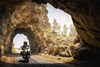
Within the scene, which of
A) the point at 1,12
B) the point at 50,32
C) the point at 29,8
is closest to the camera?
the point at 1,12

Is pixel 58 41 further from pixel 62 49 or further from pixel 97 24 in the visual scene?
pixel 97 24

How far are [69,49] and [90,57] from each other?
34.4 ft

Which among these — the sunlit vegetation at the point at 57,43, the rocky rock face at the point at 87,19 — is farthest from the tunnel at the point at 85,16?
the sunlit vegetation at the point at 57,43

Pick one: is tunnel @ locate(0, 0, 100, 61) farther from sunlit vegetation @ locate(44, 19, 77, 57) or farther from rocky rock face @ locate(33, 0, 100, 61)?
sunlit vegetation @ locate(44, 19, 77, 57)

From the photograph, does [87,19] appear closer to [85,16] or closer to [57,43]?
[85,16]

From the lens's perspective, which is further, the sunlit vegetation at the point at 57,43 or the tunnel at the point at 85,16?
the sunlit vegetation at the point at 57,43

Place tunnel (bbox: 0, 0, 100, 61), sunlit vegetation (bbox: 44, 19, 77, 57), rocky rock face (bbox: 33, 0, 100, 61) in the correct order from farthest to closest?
sunlit vegetation (bbox: 44, 19, 77, 57) < tunnel (bbox: 0, 0, 100, 61) < rocky rock face (bbox: 33, 0, 100, 61)

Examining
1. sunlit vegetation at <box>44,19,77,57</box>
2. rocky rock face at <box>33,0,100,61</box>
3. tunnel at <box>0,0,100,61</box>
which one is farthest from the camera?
sunlit vegetation at <box>44,19,77,57</box>

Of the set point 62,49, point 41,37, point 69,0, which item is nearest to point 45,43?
point 41,37

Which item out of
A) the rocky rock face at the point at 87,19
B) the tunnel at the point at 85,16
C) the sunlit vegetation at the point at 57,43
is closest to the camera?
the rocky rock face at the point at 87,19

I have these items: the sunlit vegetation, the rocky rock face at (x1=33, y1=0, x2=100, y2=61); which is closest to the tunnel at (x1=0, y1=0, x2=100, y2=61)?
the rocky rock face at (x1=33, y1=0, x2=100, y2=61)

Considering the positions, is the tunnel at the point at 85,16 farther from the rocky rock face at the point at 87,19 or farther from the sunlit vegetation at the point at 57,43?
the sunlit vegetation at the point at 57,43

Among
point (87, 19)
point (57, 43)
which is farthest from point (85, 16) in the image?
point (57, 43)

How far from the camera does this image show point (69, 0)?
17016 millimetres
